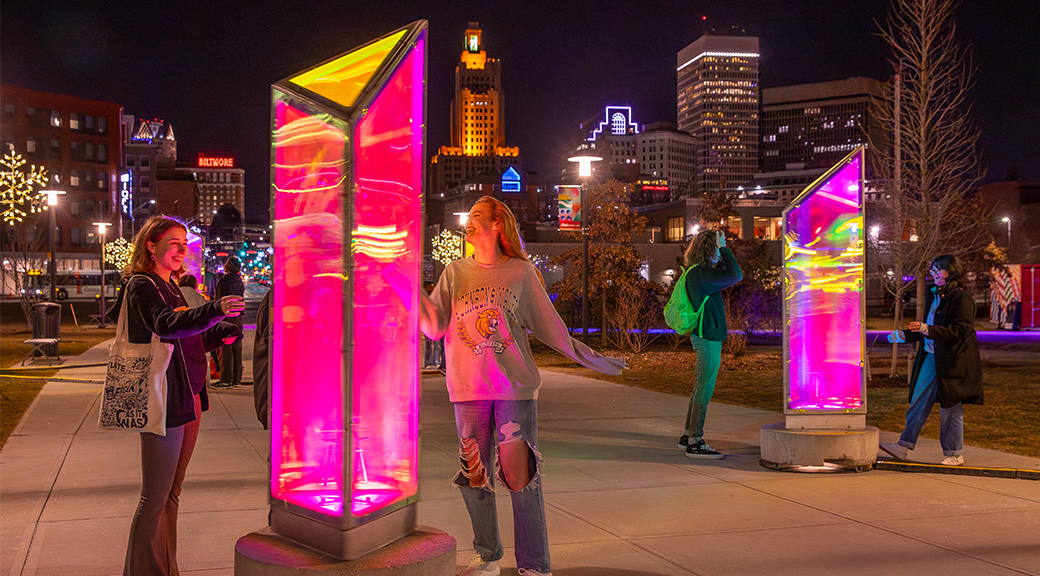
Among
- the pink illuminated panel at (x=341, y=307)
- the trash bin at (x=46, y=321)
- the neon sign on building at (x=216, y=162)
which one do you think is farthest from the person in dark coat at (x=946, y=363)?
the neon sign on building at (x=216, y=162)

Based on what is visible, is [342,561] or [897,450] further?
[897,450]

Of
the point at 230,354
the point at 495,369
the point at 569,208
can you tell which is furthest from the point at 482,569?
the point at 569,208

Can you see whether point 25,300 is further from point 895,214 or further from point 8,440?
point 895,214

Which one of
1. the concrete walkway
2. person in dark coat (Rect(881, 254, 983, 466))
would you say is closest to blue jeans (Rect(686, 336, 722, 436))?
the concrete walkway

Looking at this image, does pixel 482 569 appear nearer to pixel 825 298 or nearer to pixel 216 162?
pixel 825 298

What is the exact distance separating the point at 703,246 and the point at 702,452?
191 cm

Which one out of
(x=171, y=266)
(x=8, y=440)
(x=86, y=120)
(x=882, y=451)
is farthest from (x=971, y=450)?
(x=86, y=120)

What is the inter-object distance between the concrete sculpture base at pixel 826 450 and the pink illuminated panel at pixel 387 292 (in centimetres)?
448

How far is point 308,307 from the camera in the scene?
3.50 meters

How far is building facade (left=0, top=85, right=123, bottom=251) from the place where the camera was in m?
86.5

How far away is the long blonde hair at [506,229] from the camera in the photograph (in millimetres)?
4371

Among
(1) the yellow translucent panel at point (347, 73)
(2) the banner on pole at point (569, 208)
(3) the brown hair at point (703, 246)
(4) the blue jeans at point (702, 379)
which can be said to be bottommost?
(4) the blue jeans at point (702, 379)

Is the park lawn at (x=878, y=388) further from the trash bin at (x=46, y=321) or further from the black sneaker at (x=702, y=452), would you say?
the trash bin at (x=46, y=321)

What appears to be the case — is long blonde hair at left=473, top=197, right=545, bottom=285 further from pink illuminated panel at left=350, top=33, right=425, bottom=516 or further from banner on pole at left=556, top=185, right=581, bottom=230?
banner on pole at left=556, top=185, right=581, bottom=230
